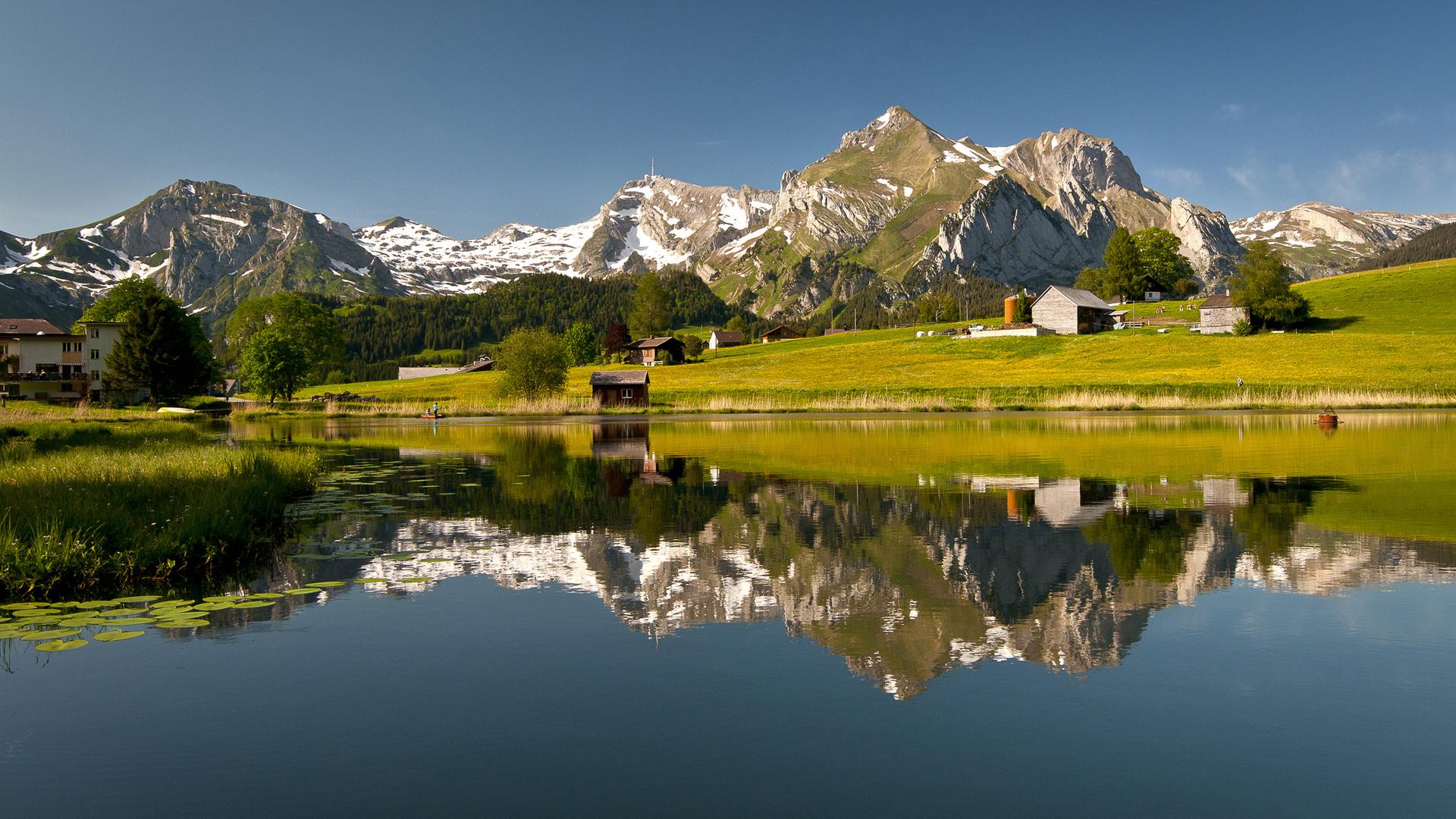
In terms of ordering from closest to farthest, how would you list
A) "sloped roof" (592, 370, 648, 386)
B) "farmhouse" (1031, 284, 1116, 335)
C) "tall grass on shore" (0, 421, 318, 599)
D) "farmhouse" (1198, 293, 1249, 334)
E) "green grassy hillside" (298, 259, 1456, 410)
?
"tall grass on shore" (0, 421, 318, 599), "green grassy hillside" (298, 259, 1456, 410), "sloped roof" (592, 370, 648, 386), "farmhouse" (1198, 293, 1249, 334), "farmhouse" (1031, 284, 1116, 335)

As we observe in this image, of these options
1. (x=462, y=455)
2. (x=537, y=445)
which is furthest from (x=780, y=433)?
(x=462, y=455)

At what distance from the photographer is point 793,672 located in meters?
9.09

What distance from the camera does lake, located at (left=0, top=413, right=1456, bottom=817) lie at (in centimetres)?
661

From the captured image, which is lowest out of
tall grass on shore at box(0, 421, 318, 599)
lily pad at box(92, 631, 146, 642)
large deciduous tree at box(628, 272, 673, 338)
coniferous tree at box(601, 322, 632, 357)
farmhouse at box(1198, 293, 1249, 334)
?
lily pad at box(92, 631, 146, 642)

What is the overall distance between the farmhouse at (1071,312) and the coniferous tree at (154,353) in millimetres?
107369

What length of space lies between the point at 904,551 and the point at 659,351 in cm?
13830

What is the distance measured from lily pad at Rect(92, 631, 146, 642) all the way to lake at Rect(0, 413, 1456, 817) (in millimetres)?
257

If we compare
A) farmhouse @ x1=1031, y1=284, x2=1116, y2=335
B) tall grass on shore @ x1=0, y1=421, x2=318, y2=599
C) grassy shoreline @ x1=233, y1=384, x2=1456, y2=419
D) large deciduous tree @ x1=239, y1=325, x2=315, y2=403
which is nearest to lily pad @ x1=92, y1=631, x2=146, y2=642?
tall grass on shore @ x1=0, y1=421, x2=318, y2=599

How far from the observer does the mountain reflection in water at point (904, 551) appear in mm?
10648

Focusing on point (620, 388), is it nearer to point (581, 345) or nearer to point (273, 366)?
point (273, 366)

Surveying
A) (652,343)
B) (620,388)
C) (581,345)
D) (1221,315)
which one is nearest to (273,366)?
(620,388)

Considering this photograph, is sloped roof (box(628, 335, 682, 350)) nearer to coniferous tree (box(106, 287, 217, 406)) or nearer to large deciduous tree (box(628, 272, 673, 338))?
large deciduous tree (box(628, 272, 673, 338))

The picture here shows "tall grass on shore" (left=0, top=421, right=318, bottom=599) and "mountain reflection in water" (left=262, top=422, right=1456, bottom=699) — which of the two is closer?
"mountain reflection in water" (left=262, top=422, right=1456, bottom=699)

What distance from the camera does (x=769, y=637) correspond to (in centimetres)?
1030
